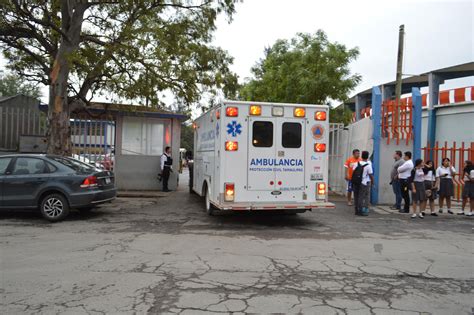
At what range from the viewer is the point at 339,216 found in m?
11.2

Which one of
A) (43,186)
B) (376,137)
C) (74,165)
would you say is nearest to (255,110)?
(74,165)

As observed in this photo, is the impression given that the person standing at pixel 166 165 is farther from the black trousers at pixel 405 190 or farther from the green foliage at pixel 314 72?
the black trousers at pixel 405 190

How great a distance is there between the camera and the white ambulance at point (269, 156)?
8.83m

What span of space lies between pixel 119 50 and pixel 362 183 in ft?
25.5

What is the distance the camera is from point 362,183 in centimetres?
1129

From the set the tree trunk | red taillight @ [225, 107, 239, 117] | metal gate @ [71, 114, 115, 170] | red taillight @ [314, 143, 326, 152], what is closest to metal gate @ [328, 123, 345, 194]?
red taillight @ [314, 143, 326, 152]

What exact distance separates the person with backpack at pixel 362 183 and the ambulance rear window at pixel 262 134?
350 cm

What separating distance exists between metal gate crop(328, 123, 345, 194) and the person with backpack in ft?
16.2

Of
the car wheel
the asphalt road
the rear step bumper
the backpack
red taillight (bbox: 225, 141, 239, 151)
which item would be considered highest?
red taillight (bbox: 225, 141, 239, 151)

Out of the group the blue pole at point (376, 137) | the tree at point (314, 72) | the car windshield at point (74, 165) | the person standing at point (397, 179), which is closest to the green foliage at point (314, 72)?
the tree at point (314, 72)

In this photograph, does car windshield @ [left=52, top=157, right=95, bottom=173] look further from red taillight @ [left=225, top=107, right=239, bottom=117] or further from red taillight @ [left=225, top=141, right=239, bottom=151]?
red taillight @ [left=225, top=107, right=239, bottom=117]

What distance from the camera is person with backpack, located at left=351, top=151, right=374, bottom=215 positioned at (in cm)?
1126

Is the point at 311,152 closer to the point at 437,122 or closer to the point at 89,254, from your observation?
the point at 89,254

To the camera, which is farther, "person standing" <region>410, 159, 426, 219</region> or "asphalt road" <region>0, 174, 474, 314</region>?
"person standing" <region>410, 159, 426, 219</region>
